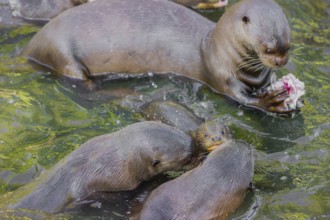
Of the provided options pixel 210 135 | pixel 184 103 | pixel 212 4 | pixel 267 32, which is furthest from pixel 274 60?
pixel 212 4

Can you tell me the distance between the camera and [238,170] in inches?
199

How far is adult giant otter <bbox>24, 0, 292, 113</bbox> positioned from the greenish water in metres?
0.15

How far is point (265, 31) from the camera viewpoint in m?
6.14

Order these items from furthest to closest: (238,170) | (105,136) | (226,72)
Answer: (226,72), (105,136), (238,170)

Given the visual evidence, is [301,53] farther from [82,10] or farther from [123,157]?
[123,157]

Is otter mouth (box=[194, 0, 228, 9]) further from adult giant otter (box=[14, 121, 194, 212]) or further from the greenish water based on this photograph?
adult giant otter (box=[14, 121, 194, 212])

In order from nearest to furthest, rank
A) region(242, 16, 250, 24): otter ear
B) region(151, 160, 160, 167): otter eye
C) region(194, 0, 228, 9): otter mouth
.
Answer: region(151, 160, 160, 167): otter eye, region(242, 16, 250, 24): otter ear, region(194, 0, 228, 9): otter mouth

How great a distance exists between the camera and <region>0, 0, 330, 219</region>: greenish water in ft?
17.4

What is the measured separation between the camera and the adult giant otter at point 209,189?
478 centimetres

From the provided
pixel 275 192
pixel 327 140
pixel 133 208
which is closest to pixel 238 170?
pixel 275 192

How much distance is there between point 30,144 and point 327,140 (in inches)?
92.5

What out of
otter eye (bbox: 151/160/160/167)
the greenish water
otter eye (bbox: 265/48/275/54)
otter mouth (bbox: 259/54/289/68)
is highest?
otter eye (bbox: 265/48/275/54)

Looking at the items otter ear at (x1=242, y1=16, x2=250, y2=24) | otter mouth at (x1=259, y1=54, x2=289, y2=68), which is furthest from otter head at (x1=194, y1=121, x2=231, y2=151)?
otter ear at (x1=242, y1=16, x2=250, y2=24)

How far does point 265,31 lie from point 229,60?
567 millimetres
